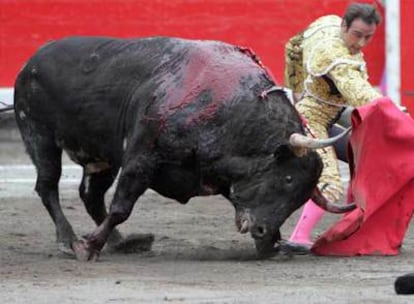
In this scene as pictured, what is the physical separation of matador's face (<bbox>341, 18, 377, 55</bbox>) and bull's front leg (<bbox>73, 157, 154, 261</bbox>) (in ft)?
4.05

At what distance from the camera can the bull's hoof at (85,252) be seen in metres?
7.61

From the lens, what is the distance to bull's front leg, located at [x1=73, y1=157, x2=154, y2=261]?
7488mm

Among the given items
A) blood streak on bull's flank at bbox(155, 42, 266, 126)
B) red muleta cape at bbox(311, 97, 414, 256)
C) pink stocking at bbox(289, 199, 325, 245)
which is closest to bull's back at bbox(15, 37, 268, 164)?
blood streak on bull's flank at bbox(155, 42, 266, 126)

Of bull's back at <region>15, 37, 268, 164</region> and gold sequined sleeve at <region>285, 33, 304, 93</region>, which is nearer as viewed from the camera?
bull's back at <region>15, 37, 268, 164</region>

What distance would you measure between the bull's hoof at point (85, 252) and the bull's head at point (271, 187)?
0.80 meters

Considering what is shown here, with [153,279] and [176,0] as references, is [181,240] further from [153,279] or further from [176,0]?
[176,0]

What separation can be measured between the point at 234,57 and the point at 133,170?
79 cm

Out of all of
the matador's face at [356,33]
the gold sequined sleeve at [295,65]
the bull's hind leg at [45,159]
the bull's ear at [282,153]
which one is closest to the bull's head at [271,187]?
the bull's ear at [282,153]

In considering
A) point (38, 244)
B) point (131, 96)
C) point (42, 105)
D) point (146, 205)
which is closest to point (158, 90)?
point (131, 96)

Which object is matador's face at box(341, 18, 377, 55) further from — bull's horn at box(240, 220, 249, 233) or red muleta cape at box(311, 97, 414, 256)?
bull's horn at box(240, 220, 249, 233)

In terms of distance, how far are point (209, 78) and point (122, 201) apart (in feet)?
2.58

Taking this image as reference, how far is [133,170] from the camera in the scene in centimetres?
749

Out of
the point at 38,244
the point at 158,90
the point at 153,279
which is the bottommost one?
the point at 38,244

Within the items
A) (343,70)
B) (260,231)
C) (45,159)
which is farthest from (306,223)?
(45,159)
